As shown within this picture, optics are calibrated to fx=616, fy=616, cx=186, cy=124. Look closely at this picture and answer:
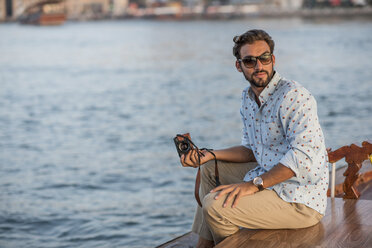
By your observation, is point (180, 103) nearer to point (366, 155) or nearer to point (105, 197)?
point (105, 197)

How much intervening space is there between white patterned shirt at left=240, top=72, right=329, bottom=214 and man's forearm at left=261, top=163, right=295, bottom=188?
0.03 metres

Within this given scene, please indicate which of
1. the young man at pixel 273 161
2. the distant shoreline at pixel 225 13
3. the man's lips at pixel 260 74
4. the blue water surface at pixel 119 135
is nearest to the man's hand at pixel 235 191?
the young man at pixel 273 161

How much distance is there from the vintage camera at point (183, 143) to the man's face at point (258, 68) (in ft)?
1.72

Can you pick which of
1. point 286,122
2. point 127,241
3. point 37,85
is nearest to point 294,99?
point 286,122

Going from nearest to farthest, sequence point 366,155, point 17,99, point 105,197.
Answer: point 366,155 → point 105,197 → point 17,99

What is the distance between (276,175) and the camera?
346 cm

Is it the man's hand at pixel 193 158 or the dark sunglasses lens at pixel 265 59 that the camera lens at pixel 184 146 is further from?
the dark sunglasses lens at pixel 265 59

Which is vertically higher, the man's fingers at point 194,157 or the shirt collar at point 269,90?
the shirt collar at point 269,90

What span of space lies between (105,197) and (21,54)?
37.9 meters

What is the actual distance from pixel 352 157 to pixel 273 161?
1.09 m

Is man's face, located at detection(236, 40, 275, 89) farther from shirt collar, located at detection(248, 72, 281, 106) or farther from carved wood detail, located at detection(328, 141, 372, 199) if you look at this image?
carved wood detail, located at detection(328, 141, 372, 199)

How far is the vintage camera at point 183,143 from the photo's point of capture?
381cm

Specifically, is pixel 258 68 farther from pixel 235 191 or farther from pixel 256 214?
pixel 256 214

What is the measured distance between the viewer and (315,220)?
3.66 meters
